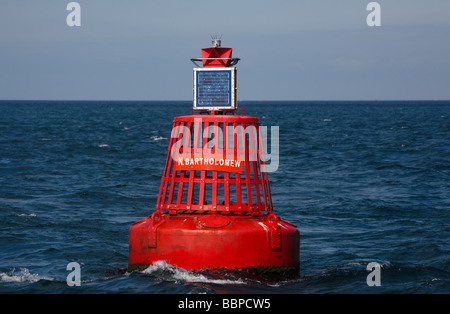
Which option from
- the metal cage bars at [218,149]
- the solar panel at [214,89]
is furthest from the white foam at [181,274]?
the solar panel at [214,89]

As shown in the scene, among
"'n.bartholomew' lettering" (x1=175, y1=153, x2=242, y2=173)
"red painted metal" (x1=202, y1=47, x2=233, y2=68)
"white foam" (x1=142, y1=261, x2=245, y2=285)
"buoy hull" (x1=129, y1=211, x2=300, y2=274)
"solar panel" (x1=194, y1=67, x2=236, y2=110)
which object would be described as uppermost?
"red painted metal" (x1=202, y1=47, x2=233, y2=68)

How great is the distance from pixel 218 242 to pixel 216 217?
601 mm

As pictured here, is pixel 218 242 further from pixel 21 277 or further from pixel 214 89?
pixel 21 277

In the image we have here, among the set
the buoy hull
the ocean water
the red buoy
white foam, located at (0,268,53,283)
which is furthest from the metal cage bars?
white foam, located at (0,268,53,283)

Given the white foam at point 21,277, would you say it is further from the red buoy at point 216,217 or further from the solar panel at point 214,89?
the solar panel at point 214,89

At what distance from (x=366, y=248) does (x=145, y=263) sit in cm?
639

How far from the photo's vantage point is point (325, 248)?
17516mm

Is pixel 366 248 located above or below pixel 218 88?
below

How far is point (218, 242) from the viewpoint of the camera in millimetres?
12859

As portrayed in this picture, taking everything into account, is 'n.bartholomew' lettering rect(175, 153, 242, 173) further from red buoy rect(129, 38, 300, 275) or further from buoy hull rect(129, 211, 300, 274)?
buoy hull rect(129, 211, 300, 274)

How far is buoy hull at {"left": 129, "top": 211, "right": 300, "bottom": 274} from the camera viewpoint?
12.9 m
